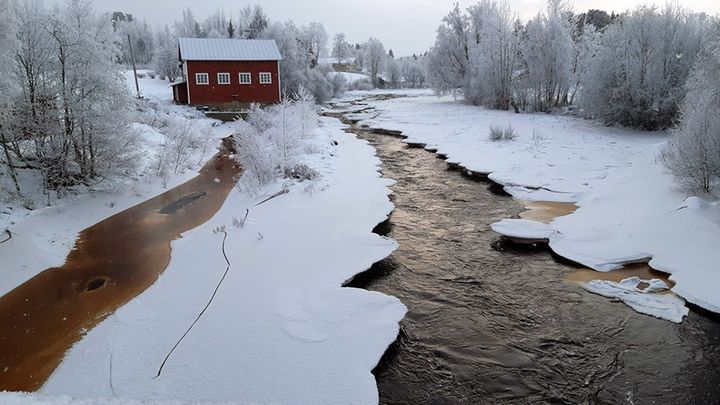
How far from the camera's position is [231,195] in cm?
1480

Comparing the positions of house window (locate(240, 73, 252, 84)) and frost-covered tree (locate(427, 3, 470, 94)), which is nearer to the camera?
house window (locate(240, 73, 252, 84))

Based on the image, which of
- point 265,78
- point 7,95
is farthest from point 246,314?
point 265,78

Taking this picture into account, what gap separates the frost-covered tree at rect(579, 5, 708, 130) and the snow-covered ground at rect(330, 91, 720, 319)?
3.93 ft

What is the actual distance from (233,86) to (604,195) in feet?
91.7

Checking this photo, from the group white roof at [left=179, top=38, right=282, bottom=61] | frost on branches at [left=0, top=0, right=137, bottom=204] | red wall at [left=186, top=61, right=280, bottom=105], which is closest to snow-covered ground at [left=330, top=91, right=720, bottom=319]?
frost on branches at [left=0, top=0, right=137, bottom=204]

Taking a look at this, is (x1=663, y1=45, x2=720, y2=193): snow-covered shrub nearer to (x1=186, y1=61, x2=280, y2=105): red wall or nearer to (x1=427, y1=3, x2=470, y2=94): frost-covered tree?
(x1=186, y1=61, x2=280, y2=105): red wall

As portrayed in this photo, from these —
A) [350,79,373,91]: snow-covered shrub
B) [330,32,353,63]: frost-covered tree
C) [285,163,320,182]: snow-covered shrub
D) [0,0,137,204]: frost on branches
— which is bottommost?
[285,163,320,182]: snow-covered shrub

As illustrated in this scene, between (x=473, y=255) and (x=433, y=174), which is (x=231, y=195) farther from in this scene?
(x=473, y=255)

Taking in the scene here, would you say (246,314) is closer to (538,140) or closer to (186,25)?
(538,140)

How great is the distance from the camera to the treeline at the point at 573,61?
22281 mm

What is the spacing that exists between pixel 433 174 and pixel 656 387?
39.3 ft

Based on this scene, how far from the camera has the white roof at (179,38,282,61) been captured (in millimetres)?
33438

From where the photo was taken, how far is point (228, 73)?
33.9 meters

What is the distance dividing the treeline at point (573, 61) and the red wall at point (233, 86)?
16.8m
